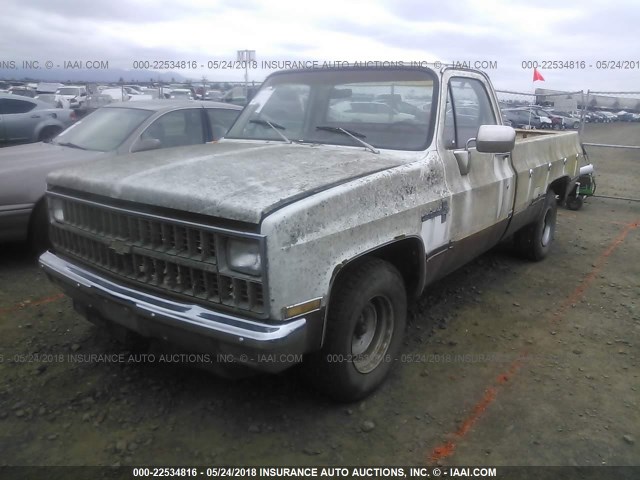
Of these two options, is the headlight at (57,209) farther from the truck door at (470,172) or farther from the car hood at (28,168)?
the truck door at (470,172)

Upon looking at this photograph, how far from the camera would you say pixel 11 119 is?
11.5 meters

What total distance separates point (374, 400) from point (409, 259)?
2.97ft

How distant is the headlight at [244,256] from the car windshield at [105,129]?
148 inches

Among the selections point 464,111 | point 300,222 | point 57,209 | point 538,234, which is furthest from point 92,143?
point 538,234

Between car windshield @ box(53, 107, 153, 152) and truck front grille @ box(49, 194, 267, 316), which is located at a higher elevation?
car windshield @ box(53, 107, 153, 152)

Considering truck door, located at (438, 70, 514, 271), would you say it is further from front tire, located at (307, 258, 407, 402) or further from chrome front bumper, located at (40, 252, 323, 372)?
chrome front bumper, located at (40, 252, 323, 372)

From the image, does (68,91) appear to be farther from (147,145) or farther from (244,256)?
(244,256)

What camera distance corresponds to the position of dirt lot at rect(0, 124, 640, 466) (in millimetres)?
2723

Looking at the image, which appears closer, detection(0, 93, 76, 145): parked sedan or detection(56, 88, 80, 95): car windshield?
detection(0, 93, 76, 145): parked sedan

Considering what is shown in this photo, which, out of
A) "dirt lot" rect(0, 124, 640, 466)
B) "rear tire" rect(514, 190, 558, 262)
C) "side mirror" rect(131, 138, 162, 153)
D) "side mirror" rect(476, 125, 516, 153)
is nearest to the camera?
"dirt lot" rect(0, 124, 640, 466)

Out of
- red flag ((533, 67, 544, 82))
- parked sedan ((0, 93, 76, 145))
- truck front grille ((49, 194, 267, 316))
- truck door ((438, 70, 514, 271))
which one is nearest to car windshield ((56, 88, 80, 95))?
parked sedan ((0, 93, 76, 145))

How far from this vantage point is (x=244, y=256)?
2.41 m

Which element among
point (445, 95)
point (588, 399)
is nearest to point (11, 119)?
point (445, 95)

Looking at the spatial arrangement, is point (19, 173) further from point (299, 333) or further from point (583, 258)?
point (583, 258)
